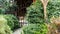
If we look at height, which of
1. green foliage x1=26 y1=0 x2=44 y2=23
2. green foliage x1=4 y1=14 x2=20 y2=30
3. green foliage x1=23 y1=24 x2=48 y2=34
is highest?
green foliage x1=26 y1=0 x2=44 y2=23

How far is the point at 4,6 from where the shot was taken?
17906 millimetres

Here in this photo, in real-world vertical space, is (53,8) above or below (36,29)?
above

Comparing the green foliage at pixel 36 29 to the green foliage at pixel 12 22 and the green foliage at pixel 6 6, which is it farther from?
the green foliage at pixel 6 6

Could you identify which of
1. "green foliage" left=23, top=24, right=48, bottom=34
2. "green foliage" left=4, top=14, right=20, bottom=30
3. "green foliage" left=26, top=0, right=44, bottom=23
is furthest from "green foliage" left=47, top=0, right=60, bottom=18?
"green foliage" left=4, top=14, right=20, bottom=30

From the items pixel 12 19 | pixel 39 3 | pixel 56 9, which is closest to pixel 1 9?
pixel 12 19

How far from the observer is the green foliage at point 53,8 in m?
12.1

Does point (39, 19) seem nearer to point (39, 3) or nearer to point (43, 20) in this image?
point (43, 20)

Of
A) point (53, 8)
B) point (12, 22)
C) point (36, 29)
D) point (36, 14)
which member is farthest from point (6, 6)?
point (36, 29)

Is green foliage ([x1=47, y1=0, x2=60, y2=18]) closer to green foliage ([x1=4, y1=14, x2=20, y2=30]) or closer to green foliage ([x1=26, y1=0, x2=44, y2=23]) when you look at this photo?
green foliage ([x1=26, y1=0, x2=44, y2=23])

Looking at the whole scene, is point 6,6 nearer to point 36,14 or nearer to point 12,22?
point 12,22

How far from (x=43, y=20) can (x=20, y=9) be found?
24.3 feet

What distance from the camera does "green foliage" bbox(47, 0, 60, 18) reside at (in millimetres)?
12070

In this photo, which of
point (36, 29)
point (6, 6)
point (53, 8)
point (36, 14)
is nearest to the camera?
point (36, 29)

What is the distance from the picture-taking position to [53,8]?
12.5 meters
